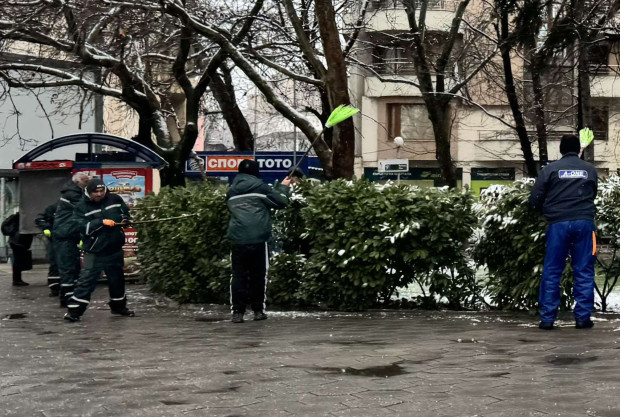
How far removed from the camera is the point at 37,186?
19.5 meters

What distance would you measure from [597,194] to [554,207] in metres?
1.27

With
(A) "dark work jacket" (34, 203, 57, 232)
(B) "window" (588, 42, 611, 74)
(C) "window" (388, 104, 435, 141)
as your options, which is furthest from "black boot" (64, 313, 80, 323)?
(C) "window" (388, 104, 435, 141)

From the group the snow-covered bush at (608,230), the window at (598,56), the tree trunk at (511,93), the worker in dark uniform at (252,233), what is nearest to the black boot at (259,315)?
the worker in dark uniform at (252,233)

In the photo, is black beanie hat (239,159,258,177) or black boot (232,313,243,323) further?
black beanie hat (239,159,258,177)

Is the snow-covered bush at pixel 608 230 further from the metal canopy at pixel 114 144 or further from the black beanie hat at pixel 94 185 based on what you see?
the metal canopy at pixel 114 144

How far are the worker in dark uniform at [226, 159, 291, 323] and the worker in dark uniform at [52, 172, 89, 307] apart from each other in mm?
2901

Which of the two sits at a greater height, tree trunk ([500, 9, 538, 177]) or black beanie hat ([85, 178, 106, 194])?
tree trunk ([500, 9, 538, 177])

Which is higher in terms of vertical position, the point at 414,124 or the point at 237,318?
the point at 414,124

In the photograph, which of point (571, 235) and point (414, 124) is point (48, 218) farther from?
point (414, 124)

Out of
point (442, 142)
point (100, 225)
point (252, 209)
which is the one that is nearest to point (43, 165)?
point (100, 225)

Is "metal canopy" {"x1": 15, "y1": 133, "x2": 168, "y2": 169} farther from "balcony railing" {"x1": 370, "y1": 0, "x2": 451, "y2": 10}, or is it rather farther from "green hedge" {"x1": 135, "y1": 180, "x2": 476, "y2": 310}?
"green hedge" {"x1": 135, "y1": 180, "x2": 476, "y2": 310}

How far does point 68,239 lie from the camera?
13.5 metres

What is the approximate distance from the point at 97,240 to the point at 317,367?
514 cm

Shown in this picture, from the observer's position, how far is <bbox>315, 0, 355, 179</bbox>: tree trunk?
15.3m
